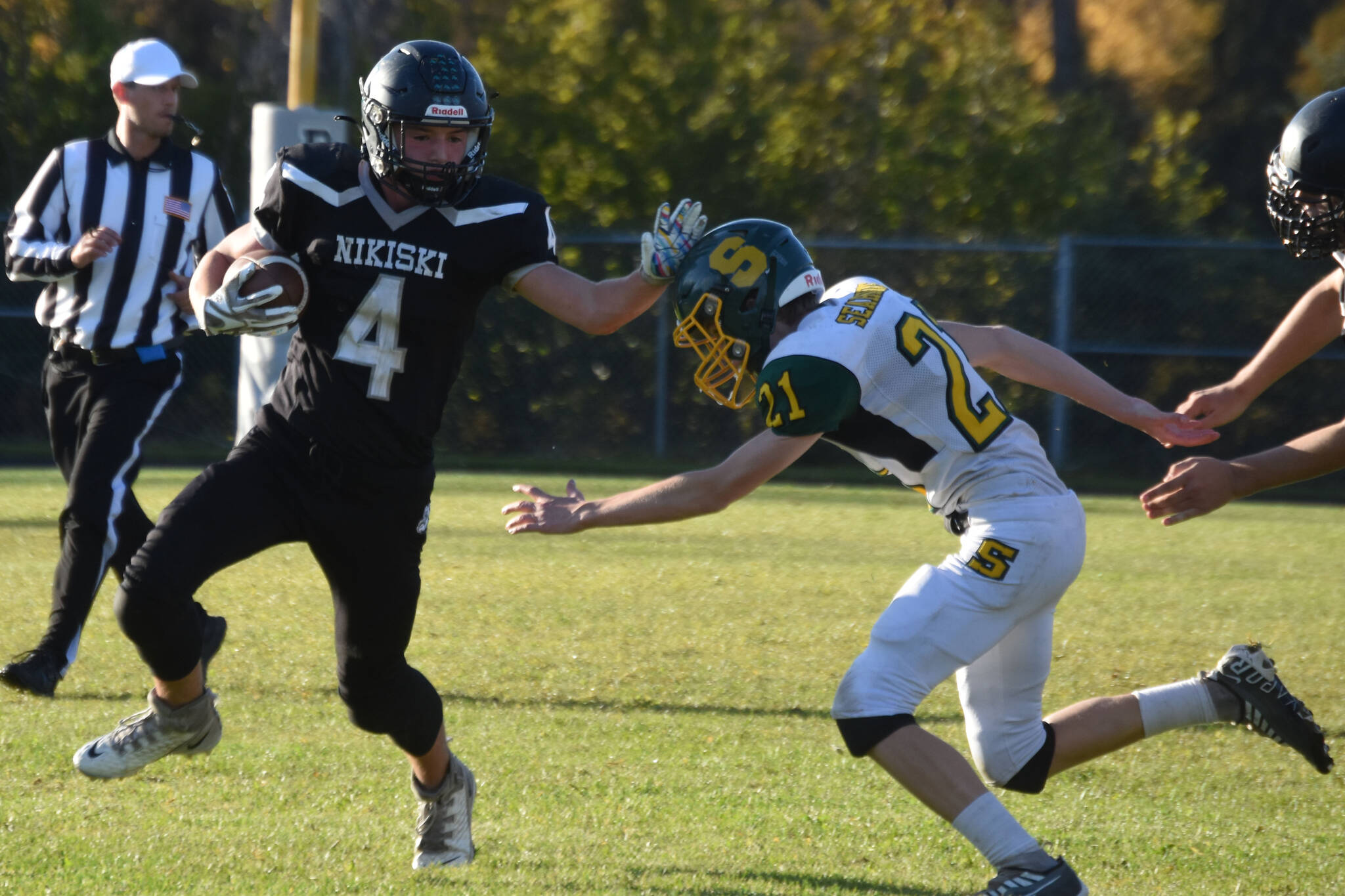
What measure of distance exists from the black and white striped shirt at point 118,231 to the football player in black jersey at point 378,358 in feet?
5.76

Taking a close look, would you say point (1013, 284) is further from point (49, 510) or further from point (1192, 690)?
point (1192, 690)

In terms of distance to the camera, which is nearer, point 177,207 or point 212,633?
point 212,633

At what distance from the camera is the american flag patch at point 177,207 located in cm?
580

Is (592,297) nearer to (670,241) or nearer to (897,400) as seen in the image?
(670,241)

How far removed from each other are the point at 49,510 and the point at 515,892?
795 centimetres

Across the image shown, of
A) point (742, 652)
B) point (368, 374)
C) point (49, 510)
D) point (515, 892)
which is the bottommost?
A: point (49, 510)

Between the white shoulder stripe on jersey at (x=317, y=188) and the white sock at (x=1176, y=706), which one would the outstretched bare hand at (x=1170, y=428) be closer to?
the white sock at (x=1176, y=706)

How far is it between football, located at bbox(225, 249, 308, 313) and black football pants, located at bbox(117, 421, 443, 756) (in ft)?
1.08

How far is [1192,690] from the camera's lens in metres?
4.06

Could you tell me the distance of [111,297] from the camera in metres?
5.53

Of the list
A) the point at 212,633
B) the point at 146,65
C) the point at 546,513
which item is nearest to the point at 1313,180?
the point at 546,513

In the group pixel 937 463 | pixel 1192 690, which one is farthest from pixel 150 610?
pixel 1192 690

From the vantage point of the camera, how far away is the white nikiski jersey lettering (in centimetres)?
334

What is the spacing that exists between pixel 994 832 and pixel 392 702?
149 centimetres
